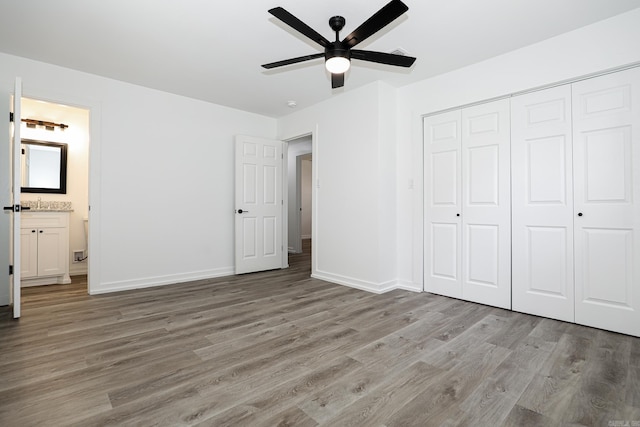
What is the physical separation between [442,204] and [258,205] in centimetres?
284

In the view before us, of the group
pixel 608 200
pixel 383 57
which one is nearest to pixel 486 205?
pixel 608 200

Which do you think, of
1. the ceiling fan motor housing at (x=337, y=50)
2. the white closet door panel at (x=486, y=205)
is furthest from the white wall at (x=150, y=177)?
the white closet door panel at (x=486, y=205)

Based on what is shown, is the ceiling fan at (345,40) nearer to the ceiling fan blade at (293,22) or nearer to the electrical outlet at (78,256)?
the ceiling fan blade at (293,22)

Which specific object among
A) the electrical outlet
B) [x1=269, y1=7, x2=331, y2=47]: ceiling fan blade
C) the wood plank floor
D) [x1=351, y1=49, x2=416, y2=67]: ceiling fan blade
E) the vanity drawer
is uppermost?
[x1=269, y1=7, x2=331, y2=47]: ceiling fan blade

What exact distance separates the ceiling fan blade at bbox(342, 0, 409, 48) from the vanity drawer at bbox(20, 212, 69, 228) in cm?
452

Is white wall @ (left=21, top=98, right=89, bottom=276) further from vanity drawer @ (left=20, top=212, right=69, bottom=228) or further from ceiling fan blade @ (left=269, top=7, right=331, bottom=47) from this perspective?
ceiling fan blade @ (left=269, top=7, right=331, bottom=47)

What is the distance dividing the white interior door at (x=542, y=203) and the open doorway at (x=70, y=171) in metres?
5.61

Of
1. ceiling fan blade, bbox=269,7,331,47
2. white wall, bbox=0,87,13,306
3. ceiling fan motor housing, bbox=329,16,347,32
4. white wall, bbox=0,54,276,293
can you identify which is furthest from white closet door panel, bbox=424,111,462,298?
white wall, bbox=0,87,13,306

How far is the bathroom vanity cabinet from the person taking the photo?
400 centimetres

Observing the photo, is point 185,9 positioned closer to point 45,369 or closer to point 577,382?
point 45,369

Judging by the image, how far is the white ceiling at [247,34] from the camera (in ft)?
7.81

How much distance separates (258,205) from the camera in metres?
4.97

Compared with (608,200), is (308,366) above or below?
below

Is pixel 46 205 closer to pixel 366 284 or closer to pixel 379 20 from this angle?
pixel 366 284
